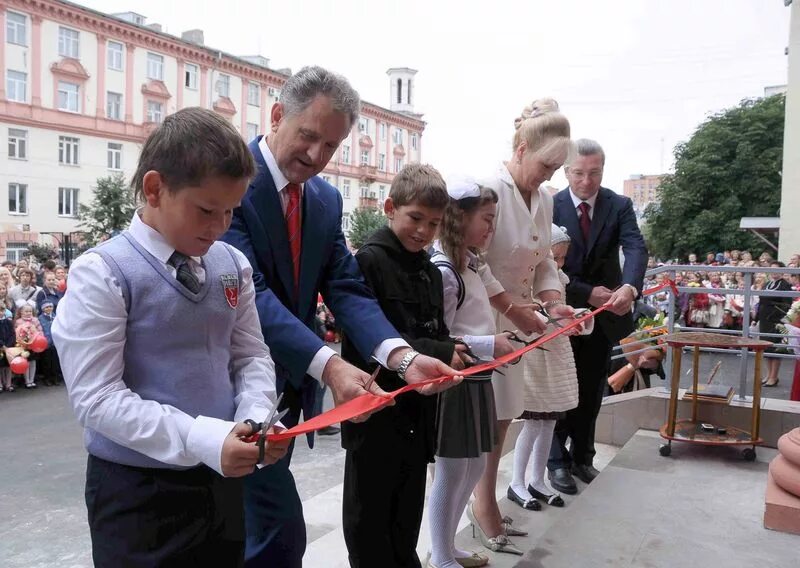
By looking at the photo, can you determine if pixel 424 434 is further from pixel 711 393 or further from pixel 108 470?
pixel 711 393

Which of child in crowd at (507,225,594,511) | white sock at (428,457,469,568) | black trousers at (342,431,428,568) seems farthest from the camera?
child in crowd at (507,225,594,511)

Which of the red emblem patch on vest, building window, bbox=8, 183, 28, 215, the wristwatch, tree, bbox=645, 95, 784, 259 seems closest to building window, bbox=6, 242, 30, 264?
building window, bbox=8, 183, 28, 215

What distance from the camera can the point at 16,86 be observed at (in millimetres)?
30797

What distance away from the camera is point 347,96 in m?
2.23

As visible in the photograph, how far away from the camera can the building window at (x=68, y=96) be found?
107 ft

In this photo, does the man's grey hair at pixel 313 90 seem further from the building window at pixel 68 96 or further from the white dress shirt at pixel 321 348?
the building window at pixel 68 96

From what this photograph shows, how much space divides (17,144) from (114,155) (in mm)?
5002

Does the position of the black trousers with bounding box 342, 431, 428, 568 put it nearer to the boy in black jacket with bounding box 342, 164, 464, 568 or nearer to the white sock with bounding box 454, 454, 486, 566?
the boy in black jacket with bounding box 342, 164, 464, 568

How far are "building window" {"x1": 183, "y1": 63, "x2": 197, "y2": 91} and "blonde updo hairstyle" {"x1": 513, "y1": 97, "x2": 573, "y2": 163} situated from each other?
124 ft

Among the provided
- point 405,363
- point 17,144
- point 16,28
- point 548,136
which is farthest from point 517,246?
point 16,28

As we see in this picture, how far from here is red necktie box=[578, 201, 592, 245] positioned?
430 centimetres

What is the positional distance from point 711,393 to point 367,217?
37.6 m

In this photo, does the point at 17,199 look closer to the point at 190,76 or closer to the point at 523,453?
the point at 190,76

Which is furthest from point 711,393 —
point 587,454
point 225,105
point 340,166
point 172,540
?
point 340,166
